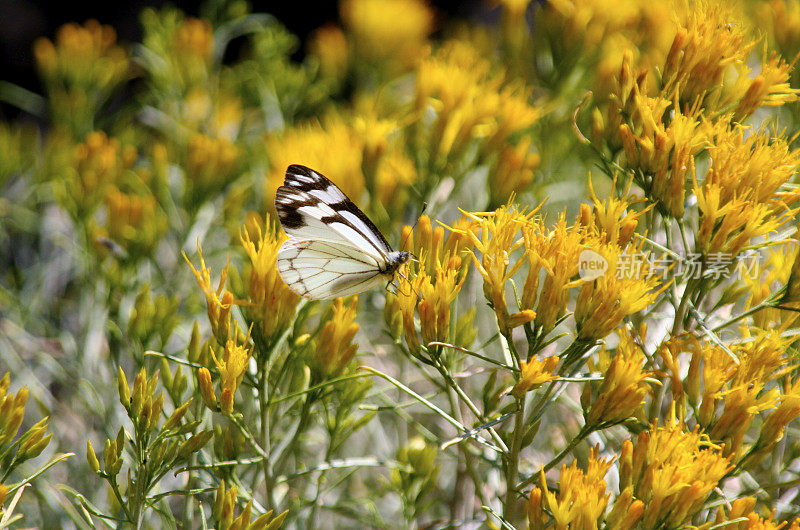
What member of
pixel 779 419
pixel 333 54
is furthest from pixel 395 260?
pixel 333 54

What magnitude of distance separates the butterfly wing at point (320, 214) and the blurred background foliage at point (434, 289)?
78 mm

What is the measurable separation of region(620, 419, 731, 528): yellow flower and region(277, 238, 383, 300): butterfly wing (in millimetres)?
594

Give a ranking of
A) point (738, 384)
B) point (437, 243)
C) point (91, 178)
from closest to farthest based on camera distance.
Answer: point (738, 384) → point (437, 243) → point (91, 178)

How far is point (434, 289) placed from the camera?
1.21 metres

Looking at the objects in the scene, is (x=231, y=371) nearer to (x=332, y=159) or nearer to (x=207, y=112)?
(x=332, y=159)

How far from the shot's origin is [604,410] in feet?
3.74

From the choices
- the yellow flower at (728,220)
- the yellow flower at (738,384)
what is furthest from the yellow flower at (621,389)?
the yellow flower at (728,220)

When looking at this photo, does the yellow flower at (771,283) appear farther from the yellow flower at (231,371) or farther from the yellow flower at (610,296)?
the yellow flower at (231,371)

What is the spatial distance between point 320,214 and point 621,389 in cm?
67

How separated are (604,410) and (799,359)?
45 cm

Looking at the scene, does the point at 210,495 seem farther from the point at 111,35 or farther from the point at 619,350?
the point at 111,35

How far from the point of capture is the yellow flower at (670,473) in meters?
1.06

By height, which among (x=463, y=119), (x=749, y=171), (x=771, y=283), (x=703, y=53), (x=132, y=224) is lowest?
(x=132, y=224)

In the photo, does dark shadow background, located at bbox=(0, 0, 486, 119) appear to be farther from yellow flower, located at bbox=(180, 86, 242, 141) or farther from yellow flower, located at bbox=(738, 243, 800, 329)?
yellow flower, located at bbox=(738, 243, 800, 329)
